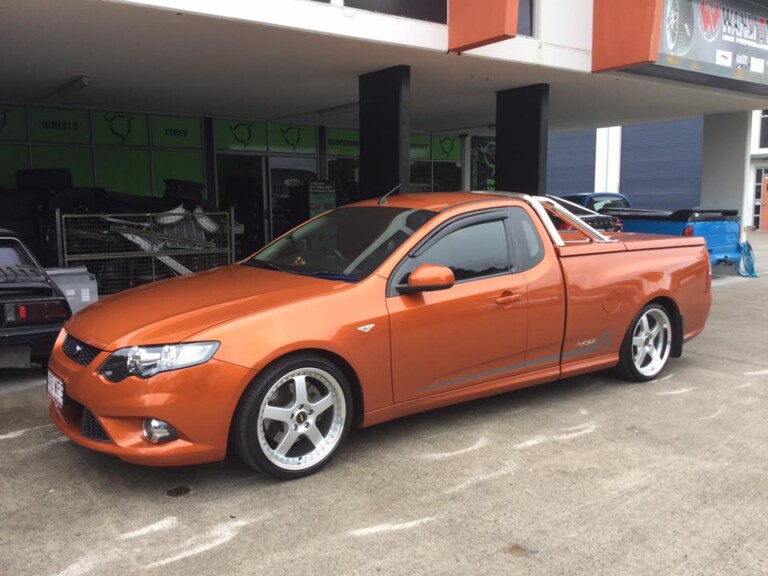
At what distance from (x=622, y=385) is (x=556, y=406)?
2.94ft

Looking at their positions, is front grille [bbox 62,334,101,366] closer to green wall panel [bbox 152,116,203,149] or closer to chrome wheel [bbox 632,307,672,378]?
chrome wheel [bbox 632,307,672,378]

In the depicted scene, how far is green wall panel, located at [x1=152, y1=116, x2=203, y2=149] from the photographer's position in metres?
13.3

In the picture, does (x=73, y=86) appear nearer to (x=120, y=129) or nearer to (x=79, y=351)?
(x=120, y=129)

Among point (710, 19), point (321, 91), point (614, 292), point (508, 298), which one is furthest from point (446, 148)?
point (508, 298)

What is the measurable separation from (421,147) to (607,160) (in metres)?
18.8

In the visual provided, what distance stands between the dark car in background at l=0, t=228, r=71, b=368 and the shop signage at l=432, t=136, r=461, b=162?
13.8 meters

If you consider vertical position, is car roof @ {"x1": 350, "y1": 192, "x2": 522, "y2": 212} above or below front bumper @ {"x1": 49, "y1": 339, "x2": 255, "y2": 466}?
above

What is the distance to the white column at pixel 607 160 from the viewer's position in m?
33.4

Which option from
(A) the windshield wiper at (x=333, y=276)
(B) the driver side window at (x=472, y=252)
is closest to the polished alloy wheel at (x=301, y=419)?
(A) the windshield wiper at (x=333, y=276)

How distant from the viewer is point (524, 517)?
345 centimetres

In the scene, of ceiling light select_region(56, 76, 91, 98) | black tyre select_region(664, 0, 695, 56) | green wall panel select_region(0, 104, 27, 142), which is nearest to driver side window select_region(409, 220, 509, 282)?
black tyre select_region(664, 0, 695, 56)

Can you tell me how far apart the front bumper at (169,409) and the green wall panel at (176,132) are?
10.7 metres

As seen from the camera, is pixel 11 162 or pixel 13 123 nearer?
pixel 13 123

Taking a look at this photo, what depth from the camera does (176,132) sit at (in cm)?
1356
